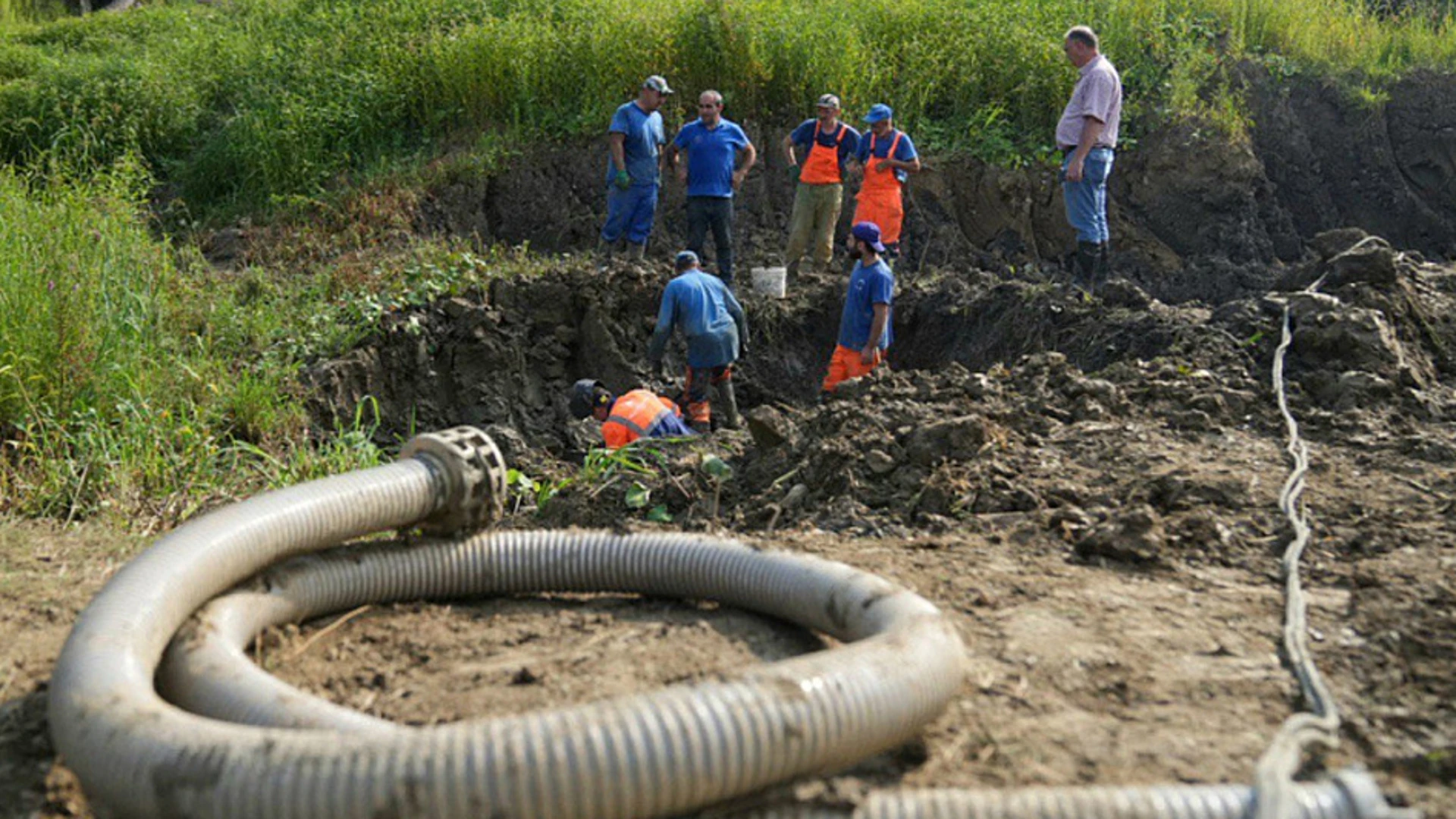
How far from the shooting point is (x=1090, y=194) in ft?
33.0

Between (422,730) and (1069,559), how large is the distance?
2654 mm

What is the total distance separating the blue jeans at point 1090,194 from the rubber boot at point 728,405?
3.00 metres

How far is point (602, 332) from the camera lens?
11.7 metres

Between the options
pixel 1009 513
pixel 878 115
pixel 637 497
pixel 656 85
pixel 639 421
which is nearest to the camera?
pixel 1009 513

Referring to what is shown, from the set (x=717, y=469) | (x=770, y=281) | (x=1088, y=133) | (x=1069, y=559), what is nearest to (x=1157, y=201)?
(x=770, y=281)

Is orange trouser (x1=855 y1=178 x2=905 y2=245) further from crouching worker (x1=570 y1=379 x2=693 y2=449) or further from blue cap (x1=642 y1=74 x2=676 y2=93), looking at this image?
crouching worker (x1=570 y1=379 x2=693 y2=449)

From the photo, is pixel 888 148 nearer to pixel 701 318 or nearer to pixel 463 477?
pixel 701 318

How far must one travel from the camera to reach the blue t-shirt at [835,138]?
12289 mm

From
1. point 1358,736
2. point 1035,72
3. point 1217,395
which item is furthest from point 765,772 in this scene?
point 1035,72

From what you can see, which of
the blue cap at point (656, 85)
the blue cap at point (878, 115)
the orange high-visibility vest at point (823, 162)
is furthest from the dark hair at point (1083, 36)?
the blue cap at point (656, 85)

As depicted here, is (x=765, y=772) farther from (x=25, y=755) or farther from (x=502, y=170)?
(x=502, y=170)

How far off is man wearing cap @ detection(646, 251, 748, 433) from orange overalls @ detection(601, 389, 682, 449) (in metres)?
1.00

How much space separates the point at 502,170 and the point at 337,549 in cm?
1012

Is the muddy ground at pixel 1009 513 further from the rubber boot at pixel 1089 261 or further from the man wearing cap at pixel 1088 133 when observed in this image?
the man wearing cap at pixel 1088 133
